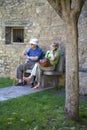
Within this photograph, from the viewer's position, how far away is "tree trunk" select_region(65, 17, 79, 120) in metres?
5.30

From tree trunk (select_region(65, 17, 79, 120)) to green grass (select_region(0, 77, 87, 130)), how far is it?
0.89 ft

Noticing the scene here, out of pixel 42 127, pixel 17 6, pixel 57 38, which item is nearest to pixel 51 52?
pixel 57 38

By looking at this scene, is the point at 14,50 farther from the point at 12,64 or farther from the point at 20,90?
the point at 20,90

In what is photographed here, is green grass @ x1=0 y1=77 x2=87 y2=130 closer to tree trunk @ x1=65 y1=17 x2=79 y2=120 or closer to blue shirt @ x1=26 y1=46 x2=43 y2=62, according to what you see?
tree trunk @ x1=65 y1=17 x2=79 y2=120

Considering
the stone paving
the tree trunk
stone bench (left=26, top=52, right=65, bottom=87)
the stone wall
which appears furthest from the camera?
the stone wall

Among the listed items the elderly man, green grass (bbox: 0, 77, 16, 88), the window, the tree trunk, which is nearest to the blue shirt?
the elderly man

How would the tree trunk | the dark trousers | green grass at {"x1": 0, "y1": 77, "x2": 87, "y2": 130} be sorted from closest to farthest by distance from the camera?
green grass at {"x1": 0, "y1": 77, "x2": 87, "y2": 130} < the tree trunk < the dark trousers

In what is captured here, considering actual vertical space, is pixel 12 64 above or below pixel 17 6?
below

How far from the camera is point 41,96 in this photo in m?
7.13

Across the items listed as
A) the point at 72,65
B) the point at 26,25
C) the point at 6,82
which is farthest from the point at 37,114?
the point at 26,25

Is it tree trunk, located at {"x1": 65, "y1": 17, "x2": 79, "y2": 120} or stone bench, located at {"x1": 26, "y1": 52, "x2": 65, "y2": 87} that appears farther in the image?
stone bench, located at {"x1": 26, "y1": 52, "x2": 65, "y2": 87}

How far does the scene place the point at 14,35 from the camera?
33.5ft

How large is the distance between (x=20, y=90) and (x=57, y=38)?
6.63ft

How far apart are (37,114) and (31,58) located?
3.23 m
